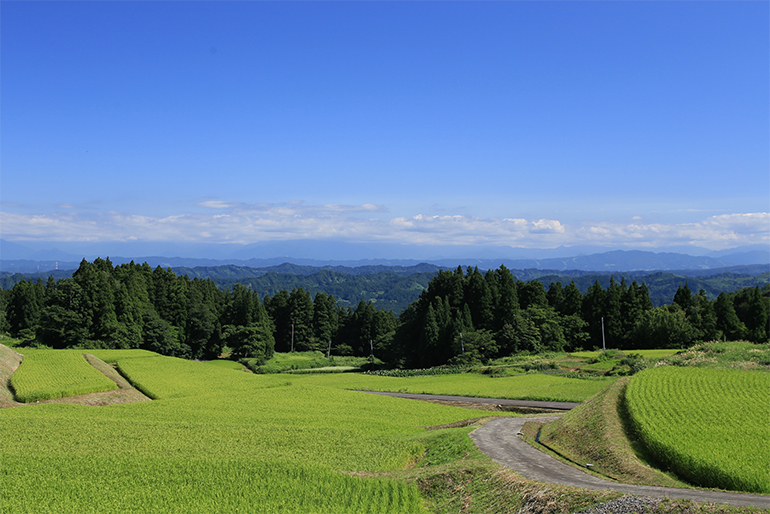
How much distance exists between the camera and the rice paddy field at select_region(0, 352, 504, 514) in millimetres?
15470

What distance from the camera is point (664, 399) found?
23344 millimetres

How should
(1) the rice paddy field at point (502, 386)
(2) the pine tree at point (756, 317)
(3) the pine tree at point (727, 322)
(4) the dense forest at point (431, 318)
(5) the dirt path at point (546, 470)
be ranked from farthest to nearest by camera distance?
(3) the pine tree at point (727, 322)
(2) the pine tree at point (756, 317)
(4) the dense forest at point (431, 318)
(1) the rice paddy field at point (502, 386)
(5) the dirt path at point (546, 470)

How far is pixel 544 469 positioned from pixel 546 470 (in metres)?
0.16

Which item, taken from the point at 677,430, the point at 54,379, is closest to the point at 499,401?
the point at 677,430

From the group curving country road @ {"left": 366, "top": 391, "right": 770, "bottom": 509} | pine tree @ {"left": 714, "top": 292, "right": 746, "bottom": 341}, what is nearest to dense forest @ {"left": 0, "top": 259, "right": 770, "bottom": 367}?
pine tree @ {"left": 714, "top": 292, "right": 746, "bottom": 341}

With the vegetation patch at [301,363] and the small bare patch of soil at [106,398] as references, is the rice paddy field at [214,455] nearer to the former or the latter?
the small bare patch of soil at [106,398]

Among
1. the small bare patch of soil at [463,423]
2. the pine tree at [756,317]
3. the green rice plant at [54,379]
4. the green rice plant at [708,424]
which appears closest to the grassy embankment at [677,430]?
the green rice plant at [708,424]

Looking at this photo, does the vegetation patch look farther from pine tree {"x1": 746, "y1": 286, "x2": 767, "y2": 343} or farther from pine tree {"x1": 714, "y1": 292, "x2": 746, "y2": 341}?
pine tree {"x1": 746, "y1": 286, "x2": 767, "y2": 343}

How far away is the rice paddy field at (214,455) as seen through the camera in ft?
50.8

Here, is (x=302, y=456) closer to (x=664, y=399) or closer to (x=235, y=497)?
(x=235, y=497)

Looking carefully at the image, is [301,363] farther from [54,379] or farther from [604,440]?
[604,440]

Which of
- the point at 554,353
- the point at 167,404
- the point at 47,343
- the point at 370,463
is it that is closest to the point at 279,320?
the point at 47,343

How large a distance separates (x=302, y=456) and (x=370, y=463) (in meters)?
2.83

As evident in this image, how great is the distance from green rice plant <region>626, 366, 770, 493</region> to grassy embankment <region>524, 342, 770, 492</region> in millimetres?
24
